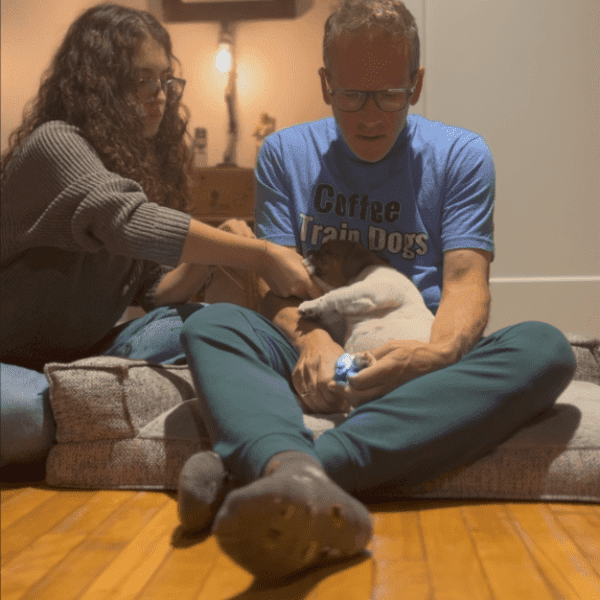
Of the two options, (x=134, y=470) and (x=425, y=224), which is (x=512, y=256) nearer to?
(x=425, y=224)

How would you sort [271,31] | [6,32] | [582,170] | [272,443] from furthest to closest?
[271,31], [6,32], [582,170], [272,443]

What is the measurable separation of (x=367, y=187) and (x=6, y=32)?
1.85m

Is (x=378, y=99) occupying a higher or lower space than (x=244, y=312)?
higher

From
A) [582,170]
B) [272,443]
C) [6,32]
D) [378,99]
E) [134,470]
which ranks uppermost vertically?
[6,32]

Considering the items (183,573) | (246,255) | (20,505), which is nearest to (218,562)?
(183,573)

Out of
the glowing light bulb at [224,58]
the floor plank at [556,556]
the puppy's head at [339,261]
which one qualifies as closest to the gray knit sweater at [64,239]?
the puppy's head at [339,261]

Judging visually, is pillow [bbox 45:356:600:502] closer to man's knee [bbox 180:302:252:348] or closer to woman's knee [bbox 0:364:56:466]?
woman's knee [bbox 0:364:56:466]

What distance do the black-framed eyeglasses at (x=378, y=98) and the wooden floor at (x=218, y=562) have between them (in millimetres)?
541

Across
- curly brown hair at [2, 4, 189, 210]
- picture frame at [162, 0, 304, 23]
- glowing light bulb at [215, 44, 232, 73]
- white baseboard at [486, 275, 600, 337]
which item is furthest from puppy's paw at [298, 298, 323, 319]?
picture frame at [162, 0, 304, 23]

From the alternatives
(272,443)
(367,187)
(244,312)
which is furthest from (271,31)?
(272,443)

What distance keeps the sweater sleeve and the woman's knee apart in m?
0.21

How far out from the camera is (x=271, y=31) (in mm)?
2814

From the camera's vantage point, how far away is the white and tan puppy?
1001 mm

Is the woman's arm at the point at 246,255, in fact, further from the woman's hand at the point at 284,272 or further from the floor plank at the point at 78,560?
the floor plank at the point at 78,560
